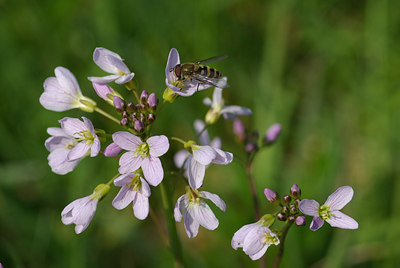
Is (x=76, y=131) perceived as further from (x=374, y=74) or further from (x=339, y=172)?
(x=374, y=74)

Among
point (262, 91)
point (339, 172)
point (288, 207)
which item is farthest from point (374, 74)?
point (288, 207)

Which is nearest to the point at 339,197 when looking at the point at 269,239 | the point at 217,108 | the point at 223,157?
the point at 269,239

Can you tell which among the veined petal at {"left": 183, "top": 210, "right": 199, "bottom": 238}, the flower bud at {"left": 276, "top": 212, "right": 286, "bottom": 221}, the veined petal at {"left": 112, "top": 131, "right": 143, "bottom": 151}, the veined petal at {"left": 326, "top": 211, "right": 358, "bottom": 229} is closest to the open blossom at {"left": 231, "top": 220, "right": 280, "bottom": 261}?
the flower bud at {"left": 276, "top": 212, "right": 286, "bottom": 221}

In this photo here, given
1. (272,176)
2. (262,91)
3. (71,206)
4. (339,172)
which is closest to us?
(71,206)

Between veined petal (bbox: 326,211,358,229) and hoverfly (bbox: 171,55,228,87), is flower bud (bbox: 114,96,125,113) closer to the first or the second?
hoverfly (bbox: 171,55,228,87)

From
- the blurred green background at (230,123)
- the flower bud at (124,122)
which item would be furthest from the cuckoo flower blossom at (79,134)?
the blurred green background at (230,123)

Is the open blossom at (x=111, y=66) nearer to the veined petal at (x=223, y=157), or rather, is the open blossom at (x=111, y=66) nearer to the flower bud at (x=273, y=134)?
the veined petal at (x=223, y=157)

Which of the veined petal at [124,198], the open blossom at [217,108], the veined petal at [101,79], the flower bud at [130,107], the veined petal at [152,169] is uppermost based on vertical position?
the veined petal at [101,79]
